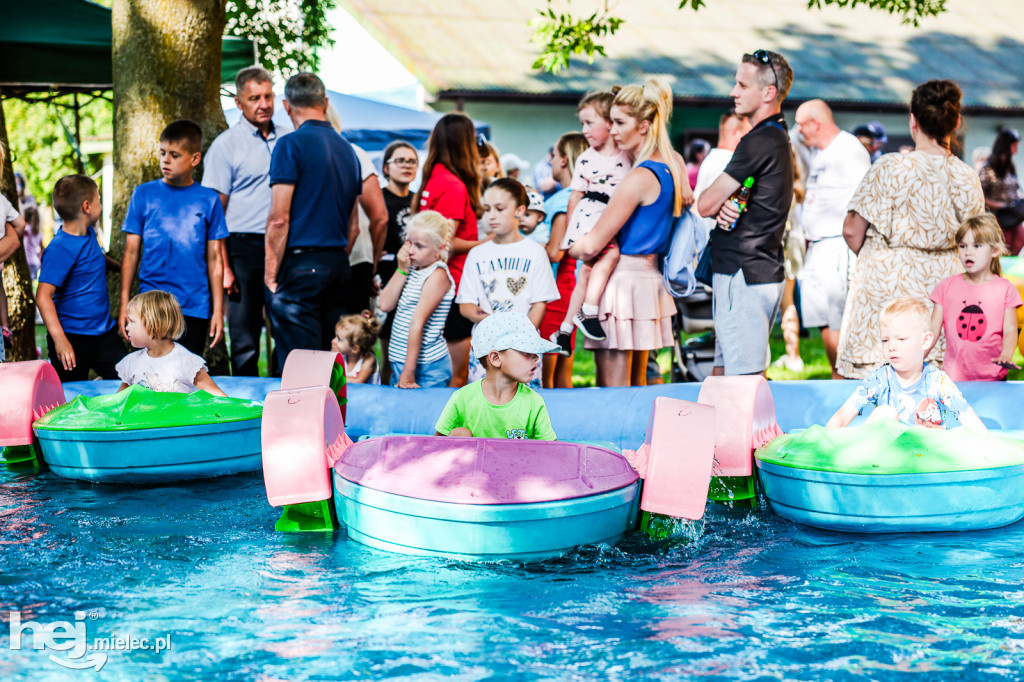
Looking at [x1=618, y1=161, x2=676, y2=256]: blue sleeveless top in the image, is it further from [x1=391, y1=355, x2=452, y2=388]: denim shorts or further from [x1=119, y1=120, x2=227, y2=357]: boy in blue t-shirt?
[x1=119, y1=120, x2=227, y2=357]: boy in blue t-shirt

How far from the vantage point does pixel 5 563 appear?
372 cm

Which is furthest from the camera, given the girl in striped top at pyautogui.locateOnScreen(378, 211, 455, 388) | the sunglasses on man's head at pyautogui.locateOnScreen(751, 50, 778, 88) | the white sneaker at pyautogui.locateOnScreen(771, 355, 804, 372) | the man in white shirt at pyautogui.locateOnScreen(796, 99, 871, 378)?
the white sneaker at pyautogui.locateOnScreen(771, 355, 804, 372)

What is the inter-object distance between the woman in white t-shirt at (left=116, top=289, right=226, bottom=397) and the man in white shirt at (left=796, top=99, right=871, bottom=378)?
4.22 metres

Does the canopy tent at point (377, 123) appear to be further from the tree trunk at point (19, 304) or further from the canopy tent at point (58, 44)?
the tree trunk at point (19, 304)

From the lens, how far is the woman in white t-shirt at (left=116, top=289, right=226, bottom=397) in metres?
5.45

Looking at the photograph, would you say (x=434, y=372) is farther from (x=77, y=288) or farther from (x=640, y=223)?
(x=77, y=288)

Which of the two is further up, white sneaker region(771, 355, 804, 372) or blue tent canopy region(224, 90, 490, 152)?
blue tent canopy region(224, 90, 490, 152)

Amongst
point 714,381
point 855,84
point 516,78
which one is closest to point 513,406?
point 714,381

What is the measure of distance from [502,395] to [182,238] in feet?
8.79

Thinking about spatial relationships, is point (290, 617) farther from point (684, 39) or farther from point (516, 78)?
point (684, 39)

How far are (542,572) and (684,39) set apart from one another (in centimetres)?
1651

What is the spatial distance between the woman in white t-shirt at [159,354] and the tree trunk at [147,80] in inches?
72.8

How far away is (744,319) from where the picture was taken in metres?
5.36

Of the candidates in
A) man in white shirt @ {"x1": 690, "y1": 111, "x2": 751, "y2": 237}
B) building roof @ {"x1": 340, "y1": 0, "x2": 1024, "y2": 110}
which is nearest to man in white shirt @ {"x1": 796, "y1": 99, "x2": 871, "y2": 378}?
man in white shirt @ {"x1": 690, "y1": 111, "x2": 751, "y2": 237}
